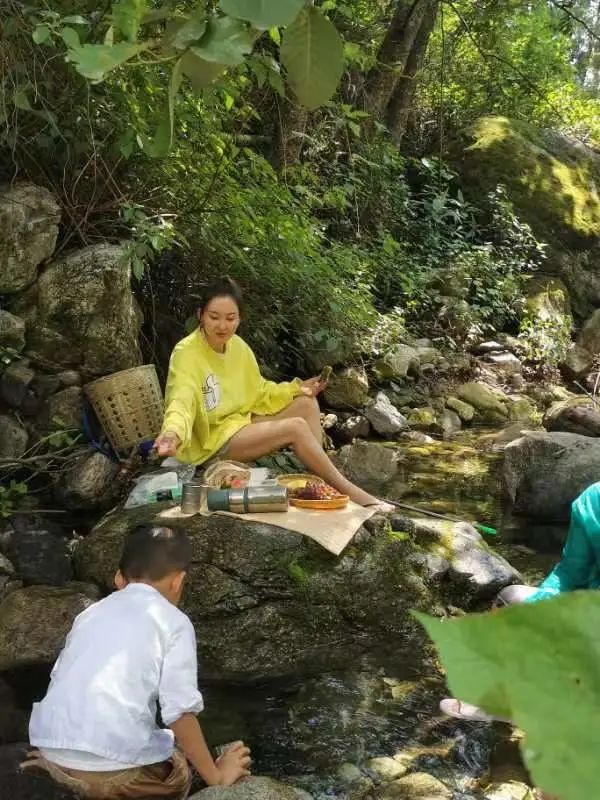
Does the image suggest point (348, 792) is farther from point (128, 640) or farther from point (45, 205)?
point (45, 205)

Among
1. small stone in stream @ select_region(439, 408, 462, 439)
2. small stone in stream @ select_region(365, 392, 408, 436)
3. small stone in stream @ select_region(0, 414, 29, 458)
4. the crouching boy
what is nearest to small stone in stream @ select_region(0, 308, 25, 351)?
small stone in stream @ select_region(0, 414, 29, 458)

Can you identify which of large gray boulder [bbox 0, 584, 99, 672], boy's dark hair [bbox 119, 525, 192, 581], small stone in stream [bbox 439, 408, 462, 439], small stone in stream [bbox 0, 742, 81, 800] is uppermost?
boy's dark hair [bbox 119, 525, 192, 581]

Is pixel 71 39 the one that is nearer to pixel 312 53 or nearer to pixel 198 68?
pixel 198 68

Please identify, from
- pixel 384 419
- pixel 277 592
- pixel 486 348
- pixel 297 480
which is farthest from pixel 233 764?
pixel 486 348

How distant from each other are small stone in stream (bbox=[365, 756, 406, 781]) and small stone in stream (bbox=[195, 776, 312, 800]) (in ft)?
1.28

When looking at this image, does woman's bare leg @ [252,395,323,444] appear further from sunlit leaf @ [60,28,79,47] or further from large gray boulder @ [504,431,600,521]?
sunlit leaf @ [60,28,79,47]

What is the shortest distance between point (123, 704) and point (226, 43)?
215 centimetres

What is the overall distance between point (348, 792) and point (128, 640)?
1.07 meters

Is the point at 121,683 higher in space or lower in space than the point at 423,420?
higher

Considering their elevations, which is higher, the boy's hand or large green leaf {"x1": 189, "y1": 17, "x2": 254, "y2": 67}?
large green leaf {"x1": 189, "y1": 17, "x2": 254, "y2": 67}

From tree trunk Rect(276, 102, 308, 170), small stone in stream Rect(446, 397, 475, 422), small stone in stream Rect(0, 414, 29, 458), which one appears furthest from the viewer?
small stone in stream Rect(446, 397, 475, 422)

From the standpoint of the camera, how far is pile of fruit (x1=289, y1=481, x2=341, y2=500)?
4.21 metres

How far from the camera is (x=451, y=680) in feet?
0.78

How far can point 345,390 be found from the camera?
7398 millimetres
